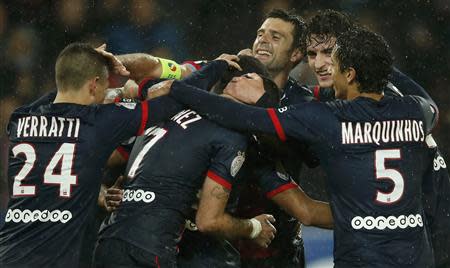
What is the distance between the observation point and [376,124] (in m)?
3.78

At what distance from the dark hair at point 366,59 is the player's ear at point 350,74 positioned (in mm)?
14

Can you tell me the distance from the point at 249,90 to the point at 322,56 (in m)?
0.97

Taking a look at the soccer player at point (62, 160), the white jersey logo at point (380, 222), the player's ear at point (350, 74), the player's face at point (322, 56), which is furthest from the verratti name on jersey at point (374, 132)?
the player's face at point (322, 56)

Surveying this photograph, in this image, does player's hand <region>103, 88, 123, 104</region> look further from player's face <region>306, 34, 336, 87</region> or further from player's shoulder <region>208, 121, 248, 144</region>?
player's face <region>306, 34, 336, 87</region>

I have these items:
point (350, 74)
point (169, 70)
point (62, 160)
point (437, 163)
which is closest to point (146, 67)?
point (169, 70)

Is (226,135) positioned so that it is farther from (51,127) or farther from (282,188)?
(51,127)

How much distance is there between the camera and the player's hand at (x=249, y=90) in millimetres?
4184

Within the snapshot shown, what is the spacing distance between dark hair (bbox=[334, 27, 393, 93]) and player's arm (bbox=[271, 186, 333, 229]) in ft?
2.43

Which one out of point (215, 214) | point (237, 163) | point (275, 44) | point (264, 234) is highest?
point (275, 44)

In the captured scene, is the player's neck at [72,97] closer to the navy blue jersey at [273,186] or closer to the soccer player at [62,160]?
the soccer player at [62,160]

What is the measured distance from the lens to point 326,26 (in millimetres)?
5000

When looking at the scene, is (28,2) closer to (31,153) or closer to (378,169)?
(31,153)

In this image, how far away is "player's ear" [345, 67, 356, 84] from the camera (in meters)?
3.89


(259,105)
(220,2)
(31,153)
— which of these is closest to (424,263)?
(259,105)
